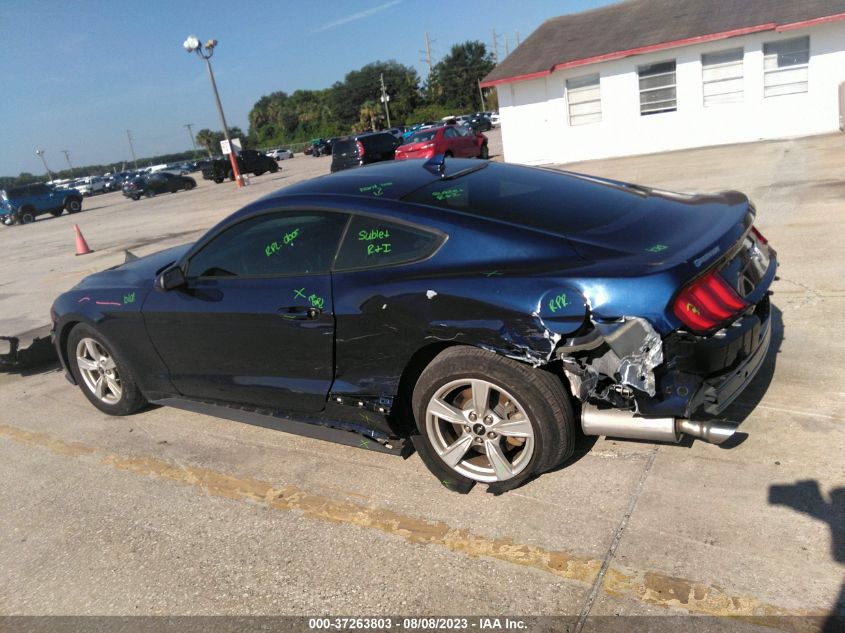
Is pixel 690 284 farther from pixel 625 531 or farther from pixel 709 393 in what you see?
pixel 625 531

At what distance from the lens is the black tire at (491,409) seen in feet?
9.86

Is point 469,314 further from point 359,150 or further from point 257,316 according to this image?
point 359,150

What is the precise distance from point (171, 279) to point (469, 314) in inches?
83.0

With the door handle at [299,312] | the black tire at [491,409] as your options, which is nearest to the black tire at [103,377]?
the door handle at [299,312]

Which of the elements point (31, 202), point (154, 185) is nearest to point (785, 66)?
point (31, 202)

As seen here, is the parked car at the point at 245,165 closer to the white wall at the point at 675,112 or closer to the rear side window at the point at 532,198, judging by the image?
the white wall at the point at 675,112

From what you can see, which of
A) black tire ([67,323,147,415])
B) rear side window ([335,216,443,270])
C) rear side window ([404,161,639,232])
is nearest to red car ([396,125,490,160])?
black tire ([67,323,147,415])

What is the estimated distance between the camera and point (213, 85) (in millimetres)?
31562

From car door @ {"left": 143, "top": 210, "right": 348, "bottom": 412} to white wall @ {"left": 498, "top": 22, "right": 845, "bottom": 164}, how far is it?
1722 centimetres

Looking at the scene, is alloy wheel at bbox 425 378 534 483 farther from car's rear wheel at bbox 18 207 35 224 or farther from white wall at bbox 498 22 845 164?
car's rear wheel at bbox 18 207 35 224

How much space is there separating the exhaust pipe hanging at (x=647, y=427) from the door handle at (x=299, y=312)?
1505 mm

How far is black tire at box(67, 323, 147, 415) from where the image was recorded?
4707mm

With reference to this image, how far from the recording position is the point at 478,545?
2990 mm

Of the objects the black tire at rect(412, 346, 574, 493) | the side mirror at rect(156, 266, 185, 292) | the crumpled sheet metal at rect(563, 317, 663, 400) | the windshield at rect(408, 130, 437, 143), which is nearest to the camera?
the crumpled sheet metal at rect(563, 317, 663, 400)
